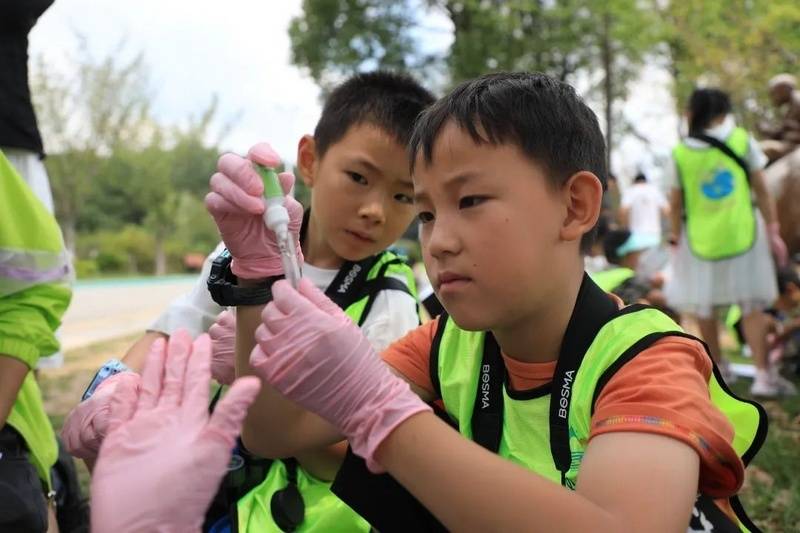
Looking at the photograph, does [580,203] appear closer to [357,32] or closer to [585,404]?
[585,404]

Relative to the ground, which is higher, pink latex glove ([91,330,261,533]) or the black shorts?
pink latex glove ([91,330,261,533])

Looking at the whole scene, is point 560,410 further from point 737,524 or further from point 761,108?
point 761,108

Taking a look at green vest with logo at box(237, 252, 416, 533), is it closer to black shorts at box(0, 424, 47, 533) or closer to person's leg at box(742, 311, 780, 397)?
black shorts at box(0, 424, 47, 533)

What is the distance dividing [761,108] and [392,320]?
10.6 meters

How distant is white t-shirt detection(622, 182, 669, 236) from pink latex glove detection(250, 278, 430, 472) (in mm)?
5918

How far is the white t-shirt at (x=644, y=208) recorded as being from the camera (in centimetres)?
663

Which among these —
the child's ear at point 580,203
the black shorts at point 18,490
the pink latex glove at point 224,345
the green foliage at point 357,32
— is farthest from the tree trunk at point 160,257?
the child's ear at point 580,203

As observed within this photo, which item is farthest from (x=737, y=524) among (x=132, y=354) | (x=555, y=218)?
(x=132, y=354)

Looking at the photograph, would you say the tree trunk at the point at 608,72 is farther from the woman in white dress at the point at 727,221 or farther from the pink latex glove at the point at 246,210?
the pink latex glove at the point at 246,210

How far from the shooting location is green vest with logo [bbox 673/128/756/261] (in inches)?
172

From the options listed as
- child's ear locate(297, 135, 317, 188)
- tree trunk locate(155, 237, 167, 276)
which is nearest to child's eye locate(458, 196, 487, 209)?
child's ear locate(297, 135, 317, 188)

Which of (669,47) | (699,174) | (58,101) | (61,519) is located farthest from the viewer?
(58,101)

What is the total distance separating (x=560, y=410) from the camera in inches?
50.9

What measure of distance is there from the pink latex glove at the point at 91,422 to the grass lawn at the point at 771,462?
1.63m
